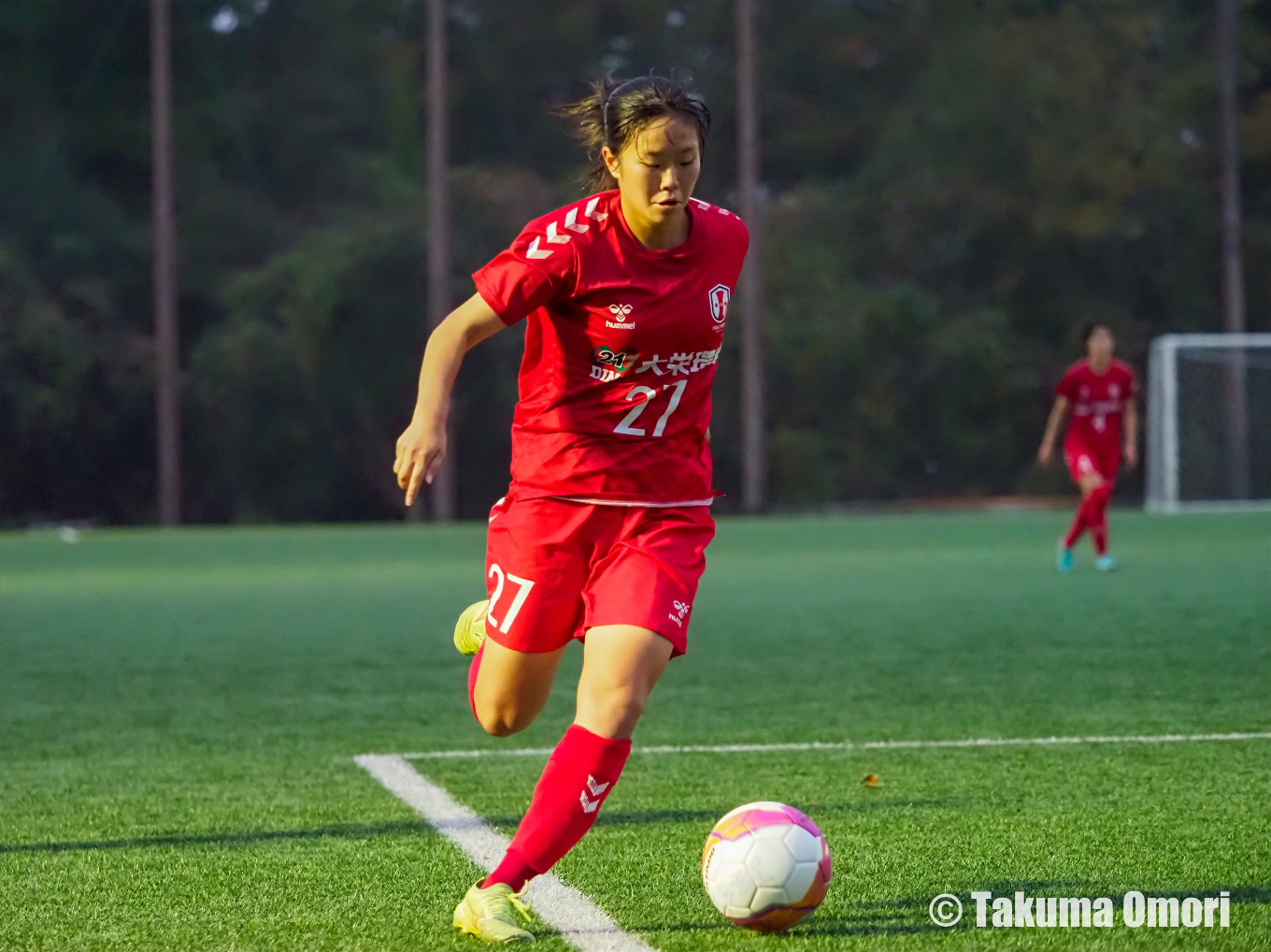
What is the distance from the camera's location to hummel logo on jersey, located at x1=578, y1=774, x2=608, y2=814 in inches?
150

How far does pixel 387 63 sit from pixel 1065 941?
106 feet

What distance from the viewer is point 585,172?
4.21 m

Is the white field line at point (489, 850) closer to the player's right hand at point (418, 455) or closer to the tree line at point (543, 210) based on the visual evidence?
the player's right hand at point (418, 455)

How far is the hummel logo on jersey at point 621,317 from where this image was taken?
400 cm

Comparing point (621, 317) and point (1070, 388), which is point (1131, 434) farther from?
point (621, 317)

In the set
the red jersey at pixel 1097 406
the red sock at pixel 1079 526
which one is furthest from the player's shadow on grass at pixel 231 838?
the red jersey at pixel 1097 406

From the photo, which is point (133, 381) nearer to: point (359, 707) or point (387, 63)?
point (387, 63)

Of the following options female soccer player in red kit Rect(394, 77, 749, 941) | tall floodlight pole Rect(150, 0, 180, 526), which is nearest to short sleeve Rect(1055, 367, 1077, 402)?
female soccer player in red kit Rect(394, 77, 749, 941)

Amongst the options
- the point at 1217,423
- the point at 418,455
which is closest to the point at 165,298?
the point at 1217,423

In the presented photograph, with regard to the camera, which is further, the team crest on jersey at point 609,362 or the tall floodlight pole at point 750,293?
the tall floodlight pole at point 750,293

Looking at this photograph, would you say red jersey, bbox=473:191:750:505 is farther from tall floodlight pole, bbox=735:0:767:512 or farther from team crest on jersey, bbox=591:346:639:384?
tall floodlight pole, bbox=735:0:767:512

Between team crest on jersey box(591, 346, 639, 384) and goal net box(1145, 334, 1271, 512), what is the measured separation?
2577 centimetres

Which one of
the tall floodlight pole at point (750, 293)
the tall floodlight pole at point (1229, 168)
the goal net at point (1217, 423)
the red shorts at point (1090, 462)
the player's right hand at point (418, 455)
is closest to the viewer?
the player's right hand at point (418, 455)

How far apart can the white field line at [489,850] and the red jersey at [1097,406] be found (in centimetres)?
955
